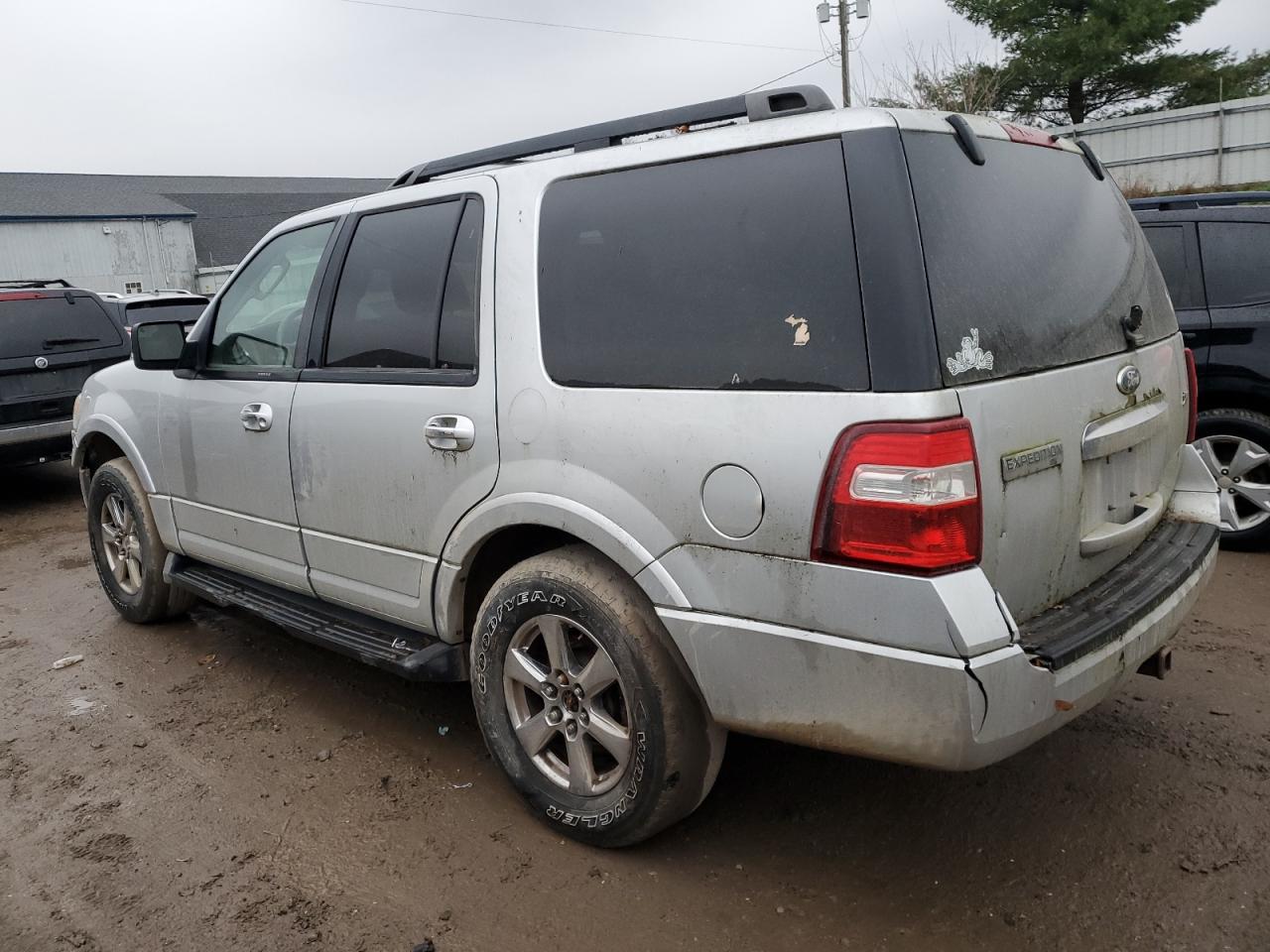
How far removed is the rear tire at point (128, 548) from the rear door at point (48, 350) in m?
3.91

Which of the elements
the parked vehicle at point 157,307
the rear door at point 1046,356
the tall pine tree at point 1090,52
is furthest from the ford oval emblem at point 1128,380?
the tall pine tree at point 1090,52

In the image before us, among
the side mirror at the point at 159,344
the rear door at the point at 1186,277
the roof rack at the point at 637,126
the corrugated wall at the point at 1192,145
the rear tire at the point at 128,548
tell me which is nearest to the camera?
the roof rack at the point at 637,126

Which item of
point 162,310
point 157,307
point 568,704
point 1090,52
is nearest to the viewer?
point 568,704

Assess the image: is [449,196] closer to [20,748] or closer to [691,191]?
[691,191]

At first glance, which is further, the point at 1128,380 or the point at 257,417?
the point at 257,417

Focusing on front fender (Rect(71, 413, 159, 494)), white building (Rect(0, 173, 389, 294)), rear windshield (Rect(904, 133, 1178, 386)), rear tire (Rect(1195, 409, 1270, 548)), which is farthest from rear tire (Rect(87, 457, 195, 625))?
white building (Rect(0, 173, 389, 294))

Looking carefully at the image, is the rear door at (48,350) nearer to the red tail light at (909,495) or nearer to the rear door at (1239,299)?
the red tail light at (909,495)

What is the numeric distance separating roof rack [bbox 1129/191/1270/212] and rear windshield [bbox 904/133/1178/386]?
3.19 meters

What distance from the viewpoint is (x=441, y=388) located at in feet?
10.3

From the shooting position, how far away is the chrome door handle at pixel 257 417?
3797 mm

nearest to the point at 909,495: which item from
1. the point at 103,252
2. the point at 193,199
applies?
the point at 103,252

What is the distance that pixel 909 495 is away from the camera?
2.17 meters

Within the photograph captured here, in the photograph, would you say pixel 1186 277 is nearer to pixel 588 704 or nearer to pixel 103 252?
pixel 588 704

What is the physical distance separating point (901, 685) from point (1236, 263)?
4408 millimetres
